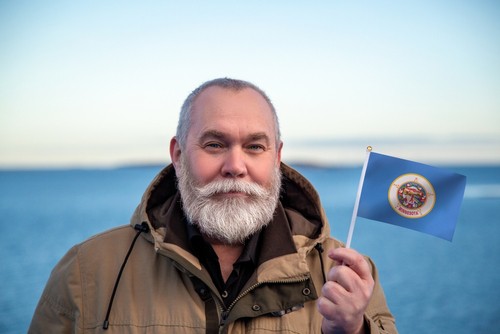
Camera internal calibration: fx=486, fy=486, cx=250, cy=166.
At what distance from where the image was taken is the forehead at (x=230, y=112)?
2.64m

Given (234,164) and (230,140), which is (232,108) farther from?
(234,164)

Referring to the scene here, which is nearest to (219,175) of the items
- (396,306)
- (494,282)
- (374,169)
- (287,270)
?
(287,270)

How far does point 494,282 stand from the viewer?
25734 millimetres

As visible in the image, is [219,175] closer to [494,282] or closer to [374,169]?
[374,169]

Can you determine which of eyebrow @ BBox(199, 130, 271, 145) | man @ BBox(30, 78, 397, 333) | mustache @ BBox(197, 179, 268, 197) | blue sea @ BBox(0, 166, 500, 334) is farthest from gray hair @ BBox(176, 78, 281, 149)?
blue sea @ BBox(0, 166, 500, 334)

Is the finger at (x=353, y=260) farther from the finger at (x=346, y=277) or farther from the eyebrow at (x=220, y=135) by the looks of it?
the eyebrow at (x=220, y=135)

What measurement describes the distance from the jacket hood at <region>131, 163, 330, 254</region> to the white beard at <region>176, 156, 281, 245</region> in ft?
0.50

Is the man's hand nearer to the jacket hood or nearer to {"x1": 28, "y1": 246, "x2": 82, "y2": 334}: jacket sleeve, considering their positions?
the jacket hood

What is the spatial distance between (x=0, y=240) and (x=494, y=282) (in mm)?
37604

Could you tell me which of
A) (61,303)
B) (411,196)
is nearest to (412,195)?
(411,196)

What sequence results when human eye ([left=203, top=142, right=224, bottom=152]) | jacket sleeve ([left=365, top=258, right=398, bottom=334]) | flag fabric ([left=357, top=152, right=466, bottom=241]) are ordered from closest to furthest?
flag fabric ([left=357, top=152, right=466, bottom=241])
jacket sleeve ([left=365, top=258, right=398, bottom=334])
human eye ([left=203, top=142, right=224, bottom=152])

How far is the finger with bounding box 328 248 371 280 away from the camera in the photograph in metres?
2.04

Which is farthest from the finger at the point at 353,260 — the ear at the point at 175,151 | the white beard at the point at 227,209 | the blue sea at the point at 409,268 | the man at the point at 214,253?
the blue sea at the point at 409,268

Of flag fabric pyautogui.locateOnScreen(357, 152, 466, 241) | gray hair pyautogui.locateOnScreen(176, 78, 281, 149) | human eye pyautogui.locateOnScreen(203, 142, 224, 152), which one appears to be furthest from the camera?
gray hair pyautogui.locateOnScreen(176, 78, 281, 149)
